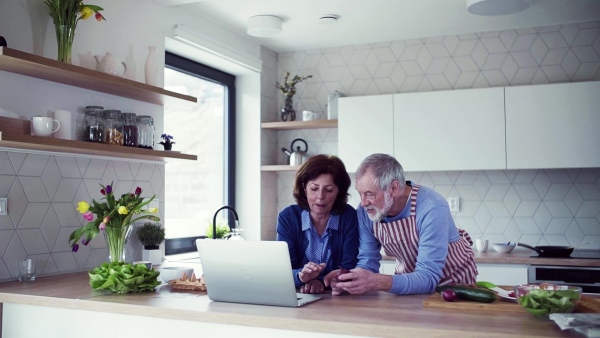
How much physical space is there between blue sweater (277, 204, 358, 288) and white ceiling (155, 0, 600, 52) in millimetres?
1775

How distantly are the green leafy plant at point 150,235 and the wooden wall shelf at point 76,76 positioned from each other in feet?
2.50

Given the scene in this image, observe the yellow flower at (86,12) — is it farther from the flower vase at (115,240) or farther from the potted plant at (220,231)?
the potted plant at (220,231)

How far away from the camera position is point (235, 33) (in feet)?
15.9

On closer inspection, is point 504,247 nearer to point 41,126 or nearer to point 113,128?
point 113,128

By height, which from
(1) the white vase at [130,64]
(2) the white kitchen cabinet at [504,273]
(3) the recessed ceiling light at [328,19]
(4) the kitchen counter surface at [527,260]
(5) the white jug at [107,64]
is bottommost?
(2) the white kitchen cabinet at [504,273]

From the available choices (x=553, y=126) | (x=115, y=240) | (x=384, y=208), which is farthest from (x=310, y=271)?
(x=553, y=126)

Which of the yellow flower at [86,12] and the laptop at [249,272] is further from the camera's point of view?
the yellow flower at [86,12]

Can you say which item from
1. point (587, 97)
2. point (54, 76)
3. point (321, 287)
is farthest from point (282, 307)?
point (587, 97)

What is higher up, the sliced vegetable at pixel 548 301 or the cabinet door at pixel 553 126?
the cabinet door at pixel 553 126

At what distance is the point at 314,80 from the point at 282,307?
352 cm

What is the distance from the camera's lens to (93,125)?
3.12 m

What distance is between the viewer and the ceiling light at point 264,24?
4367 mm

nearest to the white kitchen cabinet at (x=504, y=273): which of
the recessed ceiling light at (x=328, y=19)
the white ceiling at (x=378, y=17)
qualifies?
the white ceiling at (x=378, y=17)

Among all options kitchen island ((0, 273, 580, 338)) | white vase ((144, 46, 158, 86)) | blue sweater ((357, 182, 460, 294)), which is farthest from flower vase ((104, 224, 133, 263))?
blue sweater ((357, 182, 460, 294))
